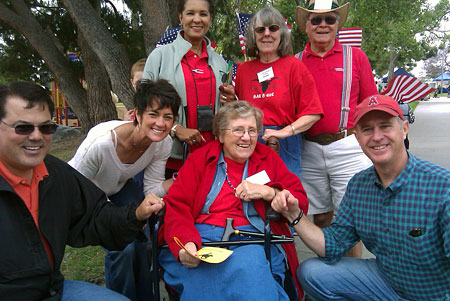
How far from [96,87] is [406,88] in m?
5.65

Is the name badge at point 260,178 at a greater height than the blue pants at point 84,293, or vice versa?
the name badge at point 260,178

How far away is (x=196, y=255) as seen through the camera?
2111mm

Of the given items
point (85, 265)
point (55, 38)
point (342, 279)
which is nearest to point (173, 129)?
point (342, 279)

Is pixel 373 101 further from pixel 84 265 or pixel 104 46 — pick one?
pixel 104 46

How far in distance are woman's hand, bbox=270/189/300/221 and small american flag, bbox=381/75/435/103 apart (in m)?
2.67

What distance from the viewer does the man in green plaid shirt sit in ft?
6.41

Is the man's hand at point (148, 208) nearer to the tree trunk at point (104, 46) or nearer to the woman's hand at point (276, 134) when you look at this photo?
the woman's hand at point (276, 134)

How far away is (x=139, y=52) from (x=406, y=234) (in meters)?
6.30

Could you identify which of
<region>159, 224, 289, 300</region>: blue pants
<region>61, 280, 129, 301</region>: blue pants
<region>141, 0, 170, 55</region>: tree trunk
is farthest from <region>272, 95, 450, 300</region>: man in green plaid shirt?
<region>141, 0, 170, 55</region>: tree trunk

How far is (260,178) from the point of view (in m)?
2.48

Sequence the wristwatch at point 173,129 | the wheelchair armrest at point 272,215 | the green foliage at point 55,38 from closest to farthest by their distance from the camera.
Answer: the wheelchair armrest at point 272,215 → the wristwatch at point 173,129 → the green foliage at point 55,38

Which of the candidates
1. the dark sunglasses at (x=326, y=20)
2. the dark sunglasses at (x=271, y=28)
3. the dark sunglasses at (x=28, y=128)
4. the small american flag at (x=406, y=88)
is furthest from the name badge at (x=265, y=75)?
the small american flag at (x=406, y=88)

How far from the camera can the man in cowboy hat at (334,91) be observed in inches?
119

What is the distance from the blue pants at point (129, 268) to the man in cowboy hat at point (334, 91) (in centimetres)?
151
